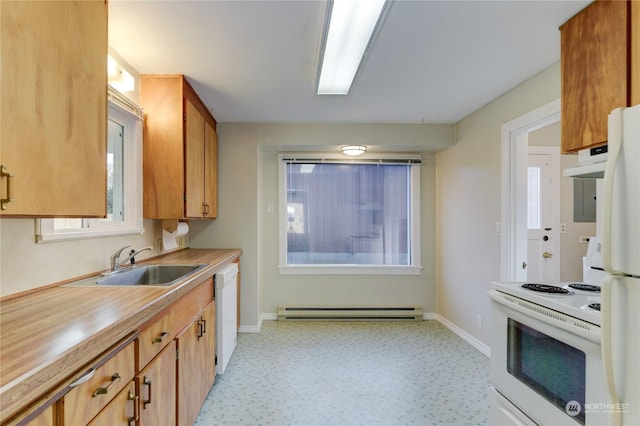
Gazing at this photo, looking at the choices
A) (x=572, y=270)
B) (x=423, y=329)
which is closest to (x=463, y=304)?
(x=423, y=329)

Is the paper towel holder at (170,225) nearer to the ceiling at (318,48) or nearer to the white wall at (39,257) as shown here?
the white wall at (39,257)

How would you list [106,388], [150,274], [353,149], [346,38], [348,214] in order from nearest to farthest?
[106,388], [346,38], [150,274], [353,149], [348,214]

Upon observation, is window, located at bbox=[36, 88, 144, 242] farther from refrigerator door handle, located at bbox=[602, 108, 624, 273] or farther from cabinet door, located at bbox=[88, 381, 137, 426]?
refrigerator door handle, located at bbox=[602, 108, 624, 273]

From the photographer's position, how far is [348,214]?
3951 mm

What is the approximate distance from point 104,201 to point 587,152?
2.48m

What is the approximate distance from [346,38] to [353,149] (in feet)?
6.12

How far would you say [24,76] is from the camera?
3.22 feet

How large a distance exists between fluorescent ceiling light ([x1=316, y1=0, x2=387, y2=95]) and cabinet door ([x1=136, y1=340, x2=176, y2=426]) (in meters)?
1.84

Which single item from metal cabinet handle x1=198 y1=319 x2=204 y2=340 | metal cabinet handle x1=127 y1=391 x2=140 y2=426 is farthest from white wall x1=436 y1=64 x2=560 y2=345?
metal cabinet handle x1=127 y1=391 x2=140 y2=426

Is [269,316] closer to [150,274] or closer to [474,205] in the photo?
[150,274]

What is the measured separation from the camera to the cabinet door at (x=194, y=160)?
2430 millimetres

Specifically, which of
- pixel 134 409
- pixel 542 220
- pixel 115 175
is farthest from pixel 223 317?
pixel 542 220

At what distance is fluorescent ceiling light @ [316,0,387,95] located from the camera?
4.73ft

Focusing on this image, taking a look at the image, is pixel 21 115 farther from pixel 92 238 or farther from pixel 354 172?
pixel 354 172
